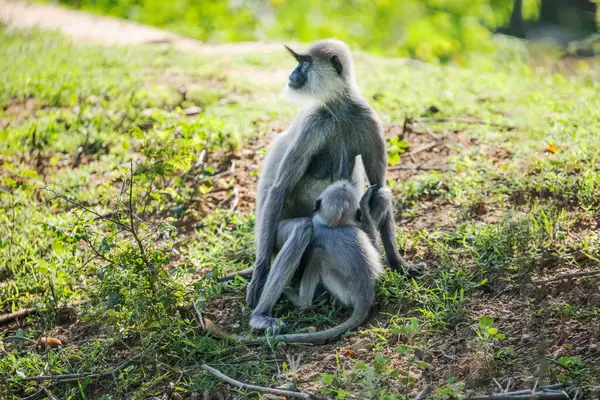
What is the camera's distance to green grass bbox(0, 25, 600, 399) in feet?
12.2

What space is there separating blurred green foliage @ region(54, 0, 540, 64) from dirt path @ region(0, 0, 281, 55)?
276 centimetres

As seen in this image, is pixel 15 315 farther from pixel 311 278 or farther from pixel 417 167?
pixel 417 167

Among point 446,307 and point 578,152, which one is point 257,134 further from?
point 446,307

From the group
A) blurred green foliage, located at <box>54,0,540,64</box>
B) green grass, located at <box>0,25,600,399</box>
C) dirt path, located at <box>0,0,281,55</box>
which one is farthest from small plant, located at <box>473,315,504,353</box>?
blurred green foliage, located at <box>54,0,540,64</box>

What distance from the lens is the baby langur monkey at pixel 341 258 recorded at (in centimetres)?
412

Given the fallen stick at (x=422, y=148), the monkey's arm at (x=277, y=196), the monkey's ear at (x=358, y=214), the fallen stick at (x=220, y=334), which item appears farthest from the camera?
the fallen stick at (x=422, y=148)

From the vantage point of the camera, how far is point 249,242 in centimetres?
533

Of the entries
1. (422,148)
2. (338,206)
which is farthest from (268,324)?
(422,148)

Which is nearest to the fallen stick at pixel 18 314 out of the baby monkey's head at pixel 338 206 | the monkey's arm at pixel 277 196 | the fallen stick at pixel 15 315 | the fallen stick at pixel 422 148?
the fallen stick at pixel 15 315

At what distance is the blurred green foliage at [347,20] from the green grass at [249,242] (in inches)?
225

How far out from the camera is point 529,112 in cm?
664

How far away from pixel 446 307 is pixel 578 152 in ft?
6.65

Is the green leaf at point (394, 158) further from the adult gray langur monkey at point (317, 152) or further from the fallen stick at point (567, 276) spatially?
the fallen stick at point (567, 276)

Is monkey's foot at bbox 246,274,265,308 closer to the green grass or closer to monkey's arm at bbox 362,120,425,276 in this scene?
the green grass
